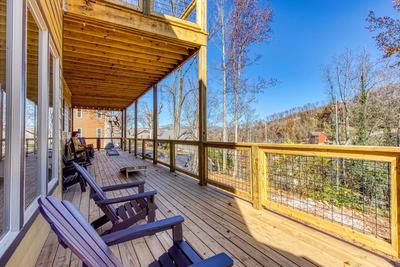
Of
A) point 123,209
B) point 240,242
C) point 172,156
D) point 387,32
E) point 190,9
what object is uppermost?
point 387,32

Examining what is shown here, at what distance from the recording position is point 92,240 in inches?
44.2

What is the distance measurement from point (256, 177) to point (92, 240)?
8.33ft

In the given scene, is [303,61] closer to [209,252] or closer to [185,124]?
[185,124]

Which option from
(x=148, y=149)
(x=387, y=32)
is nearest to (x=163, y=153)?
(x=148, y=149)

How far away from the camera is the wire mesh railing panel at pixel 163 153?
7075 millimetres

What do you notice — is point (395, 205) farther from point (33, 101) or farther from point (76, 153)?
point (76, 153)

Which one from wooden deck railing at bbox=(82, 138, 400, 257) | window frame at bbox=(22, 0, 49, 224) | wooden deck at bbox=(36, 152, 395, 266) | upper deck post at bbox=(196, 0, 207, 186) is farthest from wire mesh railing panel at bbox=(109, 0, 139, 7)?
wooden deck at bbox=(36, 152, 395, 266)

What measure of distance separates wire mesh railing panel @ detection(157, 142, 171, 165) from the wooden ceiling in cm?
230

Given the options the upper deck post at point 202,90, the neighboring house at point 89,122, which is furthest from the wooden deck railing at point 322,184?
the neighboring house at point 89,122

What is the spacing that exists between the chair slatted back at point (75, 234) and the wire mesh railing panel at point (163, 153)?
5811 mm

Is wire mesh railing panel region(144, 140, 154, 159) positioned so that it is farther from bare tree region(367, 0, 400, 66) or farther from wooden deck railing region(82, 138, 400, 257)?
bare tree region(367, 0, 400, 66)

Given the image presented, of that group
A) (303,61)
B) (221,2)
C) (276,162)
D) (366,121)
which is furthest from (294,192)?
(303,61)

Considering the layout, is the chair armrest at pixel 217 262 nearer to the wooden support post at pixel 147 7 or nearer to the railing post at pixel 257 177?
the railing post at pixel 257 177

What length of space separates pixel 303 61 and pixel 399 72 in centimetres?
859
